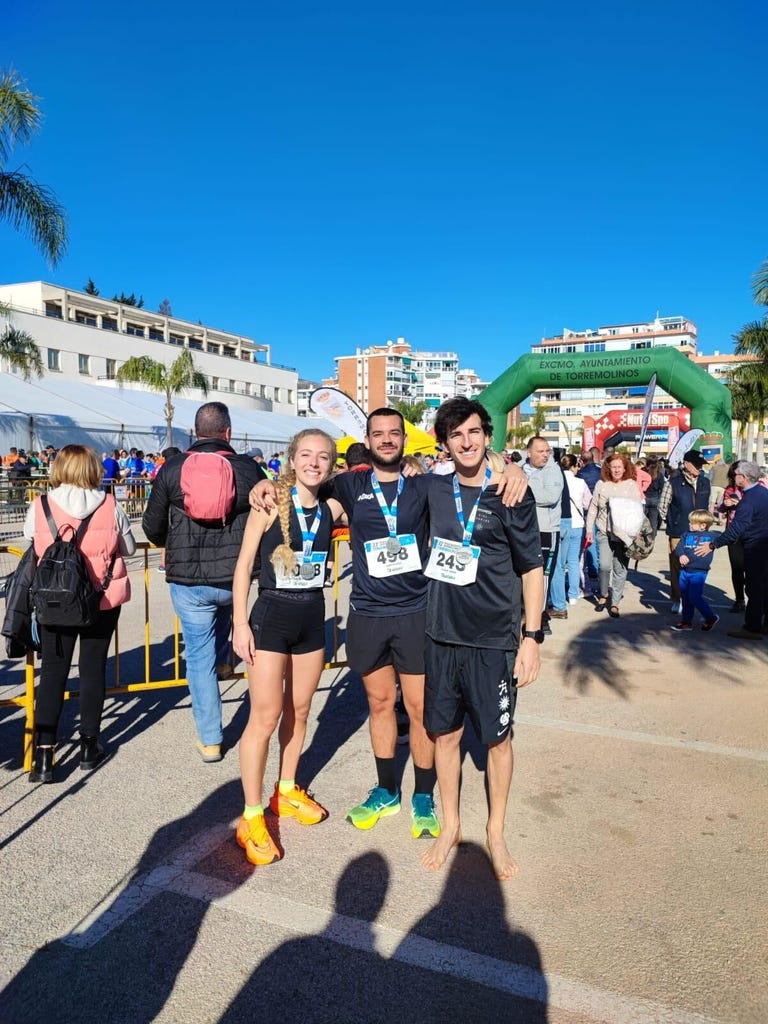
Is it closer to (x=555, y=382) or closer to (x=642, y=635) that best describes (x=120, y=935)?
(x=642, y=635)

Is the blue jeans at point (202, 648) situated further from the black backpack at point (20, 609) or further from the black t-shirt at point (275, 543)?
the black t-shirt at point (275, 543)

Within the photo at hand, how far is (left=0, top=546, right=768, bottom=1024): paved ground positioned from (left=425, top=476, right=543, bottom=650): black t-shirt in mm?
1074

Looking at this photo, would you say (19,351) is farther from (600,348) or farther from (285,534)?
(600,348)

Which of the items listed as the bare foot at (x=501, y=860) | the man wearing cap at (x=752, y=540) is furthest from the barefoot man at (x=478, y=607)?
the man wearing cap at (x=752, y=540)

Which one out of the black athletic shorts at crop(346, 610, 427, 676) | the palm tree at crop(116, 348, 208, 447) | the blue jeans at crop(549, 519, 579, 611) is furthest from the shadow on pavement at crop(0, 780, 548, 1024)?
the palm tree at crop(116, 348, 208, 447)

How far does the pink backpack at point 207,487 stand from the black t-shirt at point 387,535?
3.24ft

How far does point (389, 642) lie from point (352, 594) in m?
0.31

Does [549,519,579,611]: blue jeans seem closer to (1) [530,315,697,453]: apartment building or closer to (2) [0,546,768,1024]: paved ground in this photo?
(2) [0,546,768,1024]: paved ground

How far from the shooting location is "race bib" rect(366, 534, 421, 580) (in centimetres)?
320

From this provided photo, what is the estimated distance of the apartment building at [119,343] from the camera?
49000 mm

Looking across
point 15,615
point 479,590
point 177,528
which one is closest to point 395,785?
point 479,590

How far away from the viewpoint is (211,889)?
9.36 feet

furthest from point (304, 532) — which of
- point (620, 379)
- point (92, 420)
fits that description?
point (92, 420)

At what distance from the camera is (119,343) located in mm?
53438
